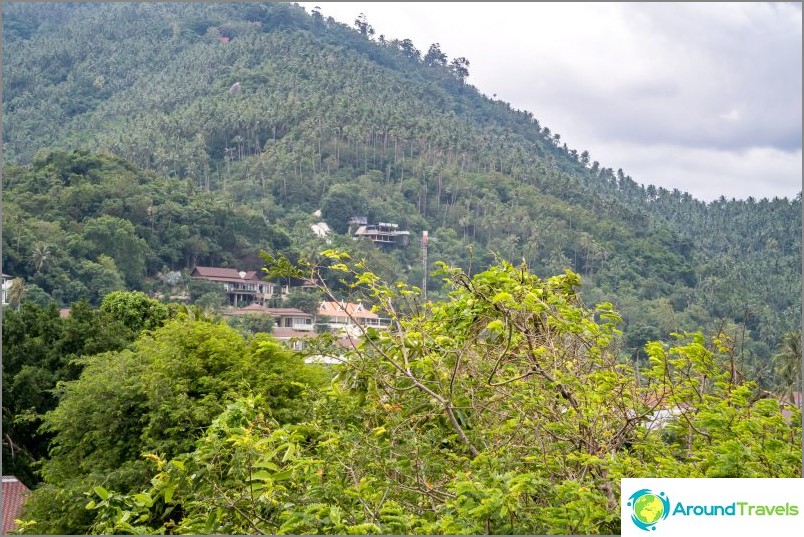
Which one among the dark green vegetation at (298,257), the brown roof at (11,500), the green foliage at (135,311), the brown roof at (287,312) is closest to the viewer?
the dark green vegetation at (298,257)

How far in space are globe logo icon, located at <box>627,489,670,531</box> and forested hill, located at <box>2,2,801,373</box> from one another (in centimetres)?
1911

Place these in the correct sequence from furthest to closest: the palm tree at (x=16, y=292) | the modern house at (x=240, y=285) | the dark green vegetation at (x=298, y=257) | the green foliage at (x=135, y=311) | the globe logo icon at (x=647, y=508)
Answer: the modern house at (x=240, y=285) → the palm tree at (x=16, y=292) → the green foliage at (x=135, y=311) → the dark green vegetation at (x=298, y=257) → the globe logo icon at (x=647, y=508)

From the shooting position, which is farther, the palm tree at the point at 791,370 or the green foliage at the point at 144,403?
the green foliage at the point at 144,403

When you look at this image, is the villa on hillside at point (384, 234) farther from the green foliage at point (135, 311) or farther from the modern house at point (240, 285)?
the green foliage at point (135, 311)

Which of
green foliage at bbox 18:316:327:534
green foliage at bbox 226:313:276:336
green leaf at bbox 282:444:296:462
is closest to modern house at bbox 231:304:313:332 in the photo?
green foliage at bbox 226:313:276:336

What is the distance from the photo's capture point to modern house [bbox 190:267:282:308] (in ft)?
155

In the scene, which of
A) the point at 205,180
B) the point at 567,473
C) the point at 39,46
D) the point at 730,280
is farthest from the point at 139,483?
the point at 39,46

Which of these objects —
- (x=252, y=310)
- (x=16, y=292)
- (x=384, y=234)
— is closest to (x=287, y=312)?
(x=252, y=310)

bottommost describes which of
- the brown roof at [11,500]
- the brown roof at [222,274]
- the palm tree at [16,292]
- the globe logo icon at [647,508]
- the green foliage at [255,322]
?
the green foliage at [255,322]

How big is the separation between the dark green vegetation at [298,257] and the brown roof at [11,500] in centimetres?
74

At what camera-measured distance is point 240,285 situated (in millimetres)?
48344

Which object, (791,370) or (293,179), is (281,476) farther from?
(293,179)

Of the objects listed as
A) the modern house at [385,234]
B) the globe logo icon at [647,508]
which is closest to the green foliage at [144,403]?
the globe logo icon at [647,508]

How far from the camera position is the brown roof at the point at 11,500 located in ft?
38.4
